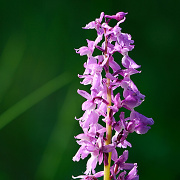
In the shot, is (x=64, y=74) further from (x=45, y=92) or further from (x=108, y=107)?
(x=108, y=107)

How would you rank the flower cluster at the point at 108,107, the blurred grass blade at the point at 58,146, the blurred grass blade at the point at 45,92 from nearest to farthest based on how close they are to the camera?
the flower cluster at the point at 108,107 → the blurred grass blade at the point at 58,146 → the blurred grass blade at the point at 45,92

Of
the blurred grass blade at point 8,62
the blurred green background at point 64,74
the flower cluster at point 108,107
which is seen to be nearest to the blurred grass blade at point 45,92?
the blurred green background at point 64,74

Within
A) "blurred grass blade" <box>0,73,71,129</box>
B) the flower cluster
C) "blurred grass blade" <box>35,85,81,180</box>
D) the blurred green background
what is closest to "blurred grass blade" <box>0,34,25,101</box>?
the blurred green background

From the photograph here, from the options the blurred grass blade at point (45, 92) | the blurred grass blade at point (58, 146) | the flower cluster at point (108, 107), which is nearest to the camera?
the flower cluster at point (108, 107)

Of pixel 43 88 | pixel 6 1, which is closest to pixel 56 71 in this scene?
pixel 43 88

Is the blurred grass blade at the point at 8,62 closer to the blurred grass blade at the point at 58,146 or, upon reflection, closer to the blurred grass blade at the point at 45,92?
the blurred grass blade at the point at 45,92

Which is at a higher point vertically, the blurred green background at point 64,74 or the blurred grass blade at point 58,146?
the blurred green background at point 64,74

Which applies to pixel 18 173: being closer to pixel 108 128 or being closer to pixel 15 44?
pixel 15 44

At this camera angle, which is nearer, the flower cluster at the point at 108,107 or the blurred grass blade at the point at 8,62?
the flower cluster at the point at 108,107

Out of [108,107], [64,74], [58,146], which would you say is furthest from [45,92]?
[108,107]
